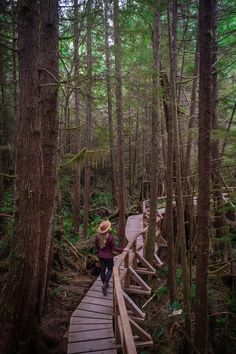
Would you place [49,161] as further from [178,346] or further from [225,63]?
[225,63]

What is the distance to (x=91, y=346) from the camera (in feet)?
17.9

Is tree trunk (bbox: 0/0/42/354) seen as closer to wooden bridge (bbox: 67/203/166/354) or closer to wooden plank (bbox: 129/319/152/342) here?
wooden bridge (bbox: 67/203/166/354)

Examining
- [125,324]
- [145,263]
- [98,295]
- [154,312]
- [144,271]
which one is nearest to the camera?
[125,324]

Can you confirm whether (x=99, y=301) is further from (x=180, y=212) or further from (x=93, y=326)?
(x=180, y=212)

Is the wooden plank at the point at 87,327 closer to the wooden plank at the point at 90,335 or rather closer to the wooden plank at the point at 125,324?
the wooden plank at the point at 90,335

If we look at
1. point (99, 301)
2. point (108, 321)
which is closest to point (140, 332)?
point (108, 321)

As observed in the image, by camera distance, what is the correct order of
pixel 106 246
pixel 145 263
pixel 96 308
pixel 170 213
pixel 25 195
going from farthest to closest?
1. pixel 145 263
2. pixel 170 213
3. pixel 106 246
4. pixel 96 308
5. pixel 25 195

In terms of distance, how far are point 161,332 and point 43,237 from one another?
12.7 ft

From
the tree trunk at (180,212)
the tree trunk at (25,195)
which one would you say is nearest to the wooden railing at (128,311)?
the tree trunk at (180,212)

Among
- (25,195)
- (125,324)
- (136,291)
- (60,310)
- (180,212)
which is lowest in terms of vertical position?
(60,310)

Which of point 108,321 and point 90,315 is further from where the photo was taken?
point 90,315

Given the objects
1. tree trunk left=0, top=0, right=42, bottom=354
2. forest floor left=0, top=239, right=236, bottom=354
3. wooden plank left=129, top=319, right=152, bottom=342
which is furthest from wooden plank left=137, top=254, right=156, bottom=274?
tree trunk left=0, top=0, right=42, bottom=354

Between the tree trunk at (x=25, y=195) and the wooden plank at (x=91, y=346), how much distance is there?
78 cm

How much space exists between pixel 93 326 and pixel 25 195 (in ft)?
10.4
